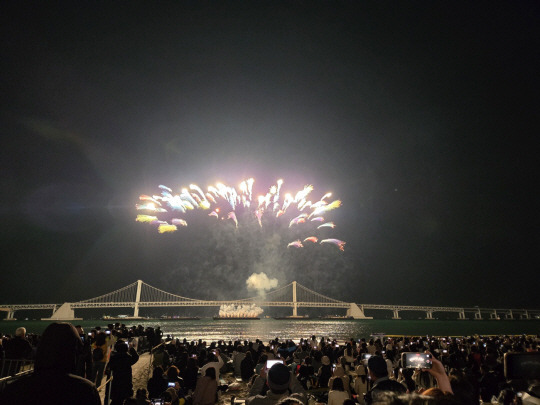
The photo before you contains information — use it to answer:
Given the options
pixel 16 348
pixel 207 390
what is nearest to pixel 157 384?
pixel 207 390

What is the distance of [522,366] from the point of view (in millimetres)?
5145

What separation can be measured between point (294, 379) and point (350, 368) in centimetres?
878

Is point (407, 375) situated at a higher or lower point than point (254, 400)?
lower

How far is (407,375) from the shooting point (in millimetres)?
7137

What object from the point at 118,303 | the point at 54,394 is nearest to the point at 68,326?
the point at 54,394

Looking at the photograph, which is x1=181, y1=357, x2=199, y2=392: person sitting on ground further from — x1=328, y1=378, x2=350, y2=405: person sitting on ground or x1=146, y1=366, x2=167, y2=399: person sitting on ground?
x1=328, y1=378, x2=350, y2=405: person sitting on ground

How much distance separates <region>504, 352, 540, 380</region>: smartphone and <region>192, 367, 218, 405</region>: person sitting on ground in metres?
4.76

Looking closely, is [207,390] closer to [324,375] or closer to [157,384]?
[157,384]

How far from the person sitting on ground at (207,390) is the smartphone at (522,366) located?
15.6ft

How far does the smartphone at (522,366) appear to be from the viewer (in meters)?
5.09

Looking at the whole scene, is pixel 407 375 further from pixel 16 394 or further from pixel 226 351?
pixel 226 351

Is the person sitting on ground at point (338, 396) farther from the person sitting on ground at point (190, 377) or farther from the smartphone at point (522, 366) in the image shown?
the person sitting on ground at point (190, 377)

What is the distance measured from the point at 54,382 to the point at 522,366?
20.2ft

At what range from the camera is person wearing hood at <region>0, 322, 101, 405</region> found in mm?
2389
